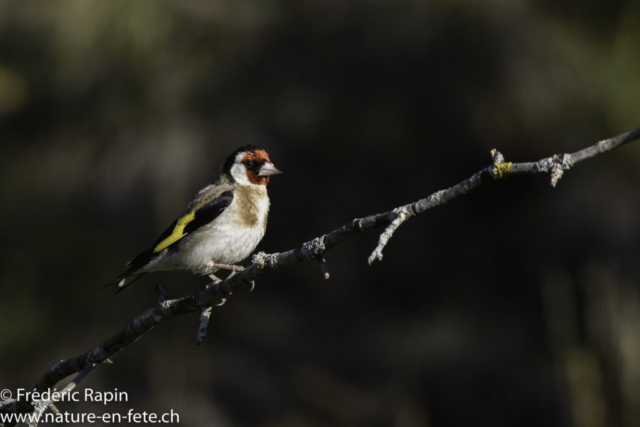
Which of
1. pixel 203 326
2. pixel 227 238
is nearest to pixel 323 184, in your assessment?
pixel 227 238

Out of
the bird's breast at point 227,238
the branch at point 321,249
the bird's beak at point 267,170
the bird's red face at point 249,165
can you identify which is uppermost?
the bird's red face at point 249,165

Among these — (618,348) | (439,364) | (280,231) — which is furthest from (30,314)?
(618,348)

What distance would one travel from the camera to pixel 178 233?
3215mm

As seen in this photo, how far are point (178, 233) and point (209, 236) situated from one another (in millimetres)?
157

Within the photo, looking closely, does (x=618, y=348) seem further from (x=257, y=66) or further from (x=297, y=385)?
(x=257, y=66)

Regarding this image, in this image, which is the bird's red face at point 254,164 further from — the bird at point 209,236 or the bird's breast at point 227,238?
the bird's breast at point 227,238

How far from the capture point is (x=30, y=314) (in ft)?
18.0

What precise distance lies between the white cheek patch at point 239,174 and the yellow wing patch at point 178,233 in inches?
14.0

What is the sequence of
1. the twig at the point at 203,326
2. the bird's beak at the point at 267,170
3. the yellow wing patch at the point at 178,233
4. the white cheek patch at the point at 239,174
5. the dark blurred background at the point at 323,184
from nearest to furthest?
1. the twig at the point at 203,326
2. the yellow wing patch at the point at 178,233
3. the bird's beak at the point at 267,170
4. the white cheek patch at the point at 239,174
5. the dark blurred background at the point at 323,184

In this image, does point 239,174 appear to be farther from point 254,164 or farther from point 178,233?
point 178,233

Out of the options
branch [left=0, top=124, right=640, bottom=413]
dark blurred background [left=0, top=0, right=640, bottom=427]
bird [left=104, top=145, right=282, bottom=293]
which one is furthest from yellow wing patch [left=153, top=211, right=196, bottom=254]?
dark blurred background [left=0, top=0, right=640, bottom=427]

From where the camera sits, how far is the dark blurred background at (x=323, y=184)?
503 centimetres

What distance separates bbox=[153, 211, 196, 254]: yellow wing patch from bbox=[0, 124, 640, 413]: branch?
2.49ft

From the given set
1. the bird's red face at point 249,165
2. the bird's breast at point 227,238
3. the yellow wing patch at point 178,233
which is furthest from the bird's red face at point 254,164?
the yellow wing patch at point 178,233
